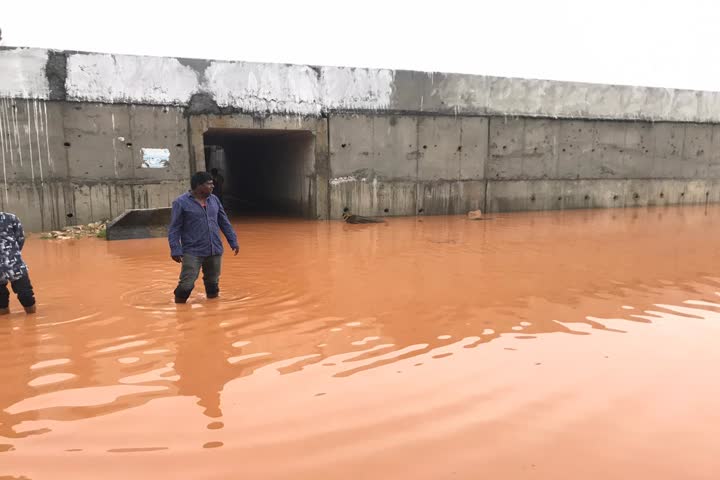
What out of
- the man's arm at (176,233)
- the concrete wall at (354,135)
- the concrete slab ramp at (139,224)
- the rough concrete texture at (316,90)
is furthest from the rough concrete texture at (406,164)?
the man's arm at (176,233)

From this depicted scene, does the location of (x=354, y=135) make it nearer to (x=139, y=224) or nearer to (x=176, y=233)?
(x=139, y=224)

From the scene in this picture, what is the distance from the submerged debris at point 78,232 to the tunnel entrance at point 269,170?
4088 mm

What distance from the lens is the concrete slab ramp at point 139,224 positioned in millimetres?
9977

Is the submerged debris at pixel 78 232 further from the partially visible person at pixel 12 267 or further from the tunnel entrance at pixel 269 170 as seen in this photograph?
the partially visible person at pixel 12 267

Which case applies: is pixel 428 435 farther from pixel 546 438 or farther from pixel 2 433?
pixel 2 433

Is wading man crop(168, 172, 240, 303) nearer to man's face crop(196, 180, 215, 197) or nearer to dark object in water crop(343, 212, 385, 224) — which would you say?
man's face crop(196, 180, 215, 197)

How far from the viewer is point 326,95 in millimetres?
12914

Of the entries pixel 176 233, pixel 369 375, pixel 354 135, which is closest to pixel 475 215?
pixel 354 135

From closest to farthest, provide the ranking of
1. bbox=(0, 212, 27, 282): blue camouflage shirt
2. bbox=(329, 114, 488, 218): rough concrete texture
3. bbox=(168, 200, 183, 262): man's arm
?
bbox=(0, 212, 27, 282): blue camouflage shirt < bbox=(168, 200, 183, 262): man's arm < bbox=(329, 114, 488, 218): rough concrete texture

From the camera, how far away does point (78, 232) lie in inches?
421

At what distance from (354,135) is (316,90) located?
1.49 meters

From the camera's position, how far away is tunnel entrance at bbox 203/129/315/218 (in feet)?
45.1

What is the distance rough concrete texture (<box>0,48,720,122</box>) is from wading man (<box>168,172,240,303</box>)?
24.8ft

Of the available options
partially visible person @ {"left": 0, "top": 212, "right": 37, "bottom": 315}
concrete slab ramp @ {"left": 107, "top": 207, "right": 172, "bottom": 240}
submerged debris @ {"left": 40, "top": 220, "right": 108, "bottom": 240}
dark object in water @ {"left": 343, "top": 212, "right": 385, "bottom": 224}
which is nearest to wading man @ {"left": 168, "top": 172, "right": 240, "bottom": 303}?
partially visible person @ {"left": 0, "top": 212, "right": 37, "bottom": 315}
